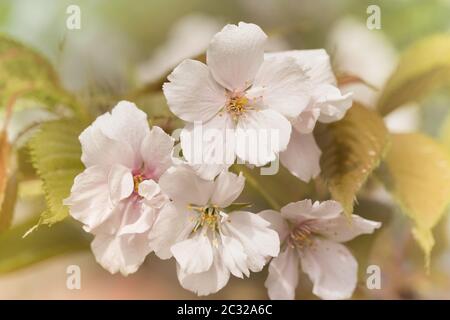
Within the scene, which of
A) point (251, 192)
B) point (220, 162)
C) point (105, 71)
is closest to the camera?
point (220, 162)

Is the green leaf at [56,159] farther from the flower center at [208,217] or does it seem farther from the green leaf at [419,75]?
the green leaf at [419,75]

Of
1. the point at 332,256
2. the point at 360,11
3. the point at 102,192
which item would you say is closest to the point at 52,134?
the point at 102,192

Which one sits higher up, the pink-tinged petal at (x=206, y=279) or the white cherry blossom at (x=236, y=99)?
the white cherry blossom at (x=236, y=99)

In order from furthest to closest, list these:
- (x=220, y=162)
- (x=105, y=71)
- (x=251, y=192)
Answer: (x=105, y=71)
(x=251, y=192)
(x=220, y=162)

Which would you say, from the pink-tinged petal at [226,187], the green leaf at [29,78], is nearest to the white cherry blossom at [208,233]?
the pink-tinged petal at [226,187]

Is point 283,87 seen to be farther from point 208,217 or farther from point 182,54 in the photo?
point 182,54

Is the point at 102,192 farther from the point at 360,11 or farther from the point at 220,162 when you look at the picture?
the point at 360,11

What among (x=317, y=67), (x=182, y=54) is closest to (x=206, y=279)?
(x=317, y=67)

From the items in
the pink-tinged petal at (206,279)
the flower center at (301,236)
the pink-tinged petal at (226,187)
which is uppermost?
the pink-tinged petal at (226,187)
